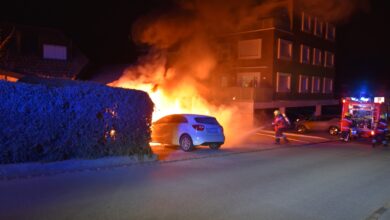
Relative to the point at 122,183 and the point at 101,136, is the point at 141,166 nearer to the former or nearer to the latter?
the point at 101,136

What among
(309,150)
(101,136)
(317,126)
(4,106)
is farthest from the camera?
(317,126)

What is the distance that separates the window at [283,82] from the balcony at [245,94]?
2.62 metres

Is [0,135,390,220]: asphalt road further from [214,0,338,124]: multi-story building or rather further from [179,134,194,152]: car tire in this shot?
[214,0,338,124]: multi-story building

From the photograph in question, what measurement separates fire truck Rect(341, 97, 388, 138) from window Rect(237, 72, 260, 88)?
1057 cm

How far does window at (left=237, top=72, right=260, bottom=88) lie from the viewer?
29.4 meters

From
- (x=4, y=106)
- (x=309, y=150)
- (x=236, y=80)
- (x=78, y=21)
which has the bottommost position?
(x=309, y=150)

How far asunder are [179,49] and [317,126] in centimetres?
1052

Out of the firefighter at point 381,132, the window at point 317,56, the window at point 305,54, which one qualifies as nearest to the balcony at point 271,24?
the window at point 305,54

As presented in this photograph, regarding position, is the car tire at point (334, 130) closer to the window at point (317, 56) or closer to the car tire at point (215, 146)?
the car tire at point (215, 146)

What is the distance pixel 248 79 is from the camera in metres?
30.3

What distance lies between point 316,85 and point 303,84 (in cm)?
291

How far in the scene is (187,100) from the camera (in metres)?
21.6

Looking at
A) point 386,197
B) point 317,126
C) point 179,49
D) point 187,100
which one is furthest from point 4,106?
point 317,126

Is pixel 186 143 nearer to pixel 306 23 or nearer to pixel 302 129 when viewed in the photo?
pixel 302 129
